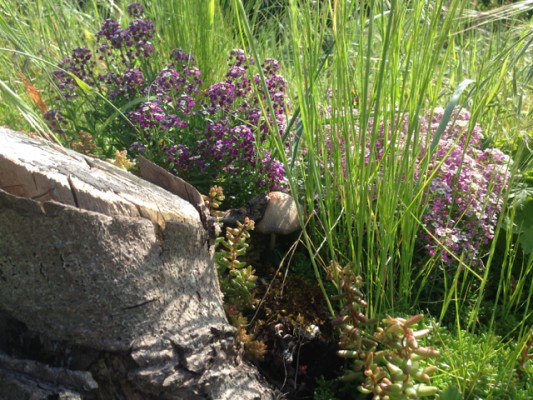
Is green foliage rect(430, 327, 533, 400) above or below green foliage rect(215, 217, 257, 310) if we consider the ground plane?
below

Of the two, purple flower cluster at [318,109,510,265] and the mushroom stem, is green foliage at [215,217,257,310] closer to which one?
the mushroom stem

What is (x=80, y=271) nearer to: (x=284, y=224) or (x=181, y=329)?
(x=181, y=329)

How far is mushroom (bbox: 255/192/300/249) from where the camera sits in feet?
7.83

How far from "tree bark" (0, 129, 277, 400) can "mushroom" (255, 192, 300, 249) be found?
699 mm

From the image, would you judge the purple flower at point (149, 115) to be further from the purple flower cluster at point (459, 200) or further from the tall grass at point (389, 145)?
the purple flower cluster at point (459, 200)

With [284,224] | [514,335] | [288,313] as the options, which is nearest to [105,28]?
[284,224]

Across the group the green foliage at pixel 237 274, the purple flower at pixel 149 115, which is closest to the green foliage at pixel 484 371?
the green foliage at pixel 237 274

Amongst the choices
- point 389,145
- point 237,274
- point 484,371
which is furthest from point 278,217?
point 484,371

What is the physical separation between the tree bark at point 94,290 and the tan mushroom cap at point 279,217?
2.29ft

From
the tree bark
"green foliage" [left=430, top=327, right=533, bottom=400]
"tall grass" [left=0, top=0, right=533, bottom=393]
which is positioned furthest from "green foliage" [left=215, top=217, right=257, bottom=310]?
"green foliage" [left=430, top=327, right=533, bottom=400]

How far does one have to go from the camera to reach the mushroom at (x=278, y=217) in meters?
2.39

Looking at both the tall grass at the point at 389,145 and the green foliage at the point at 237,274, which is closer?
the tall grass at the point at 389,145

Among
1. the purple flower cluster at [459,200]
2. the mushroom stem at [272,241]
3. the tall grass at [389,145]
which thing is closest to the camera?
the tall grass at [389,145]

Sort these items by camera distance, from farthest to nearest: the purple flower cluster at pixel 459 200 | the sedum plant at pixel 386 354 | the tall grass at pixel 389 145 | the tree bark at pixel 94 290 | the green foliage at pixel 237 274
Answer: the purple flower cluster at pixel 459 200 → the green foliage at pixel 237 274 → the tall grass at pixel 389 145 → the sedum plant at pixel 386 354 → the tree bark at pixel 94 290
